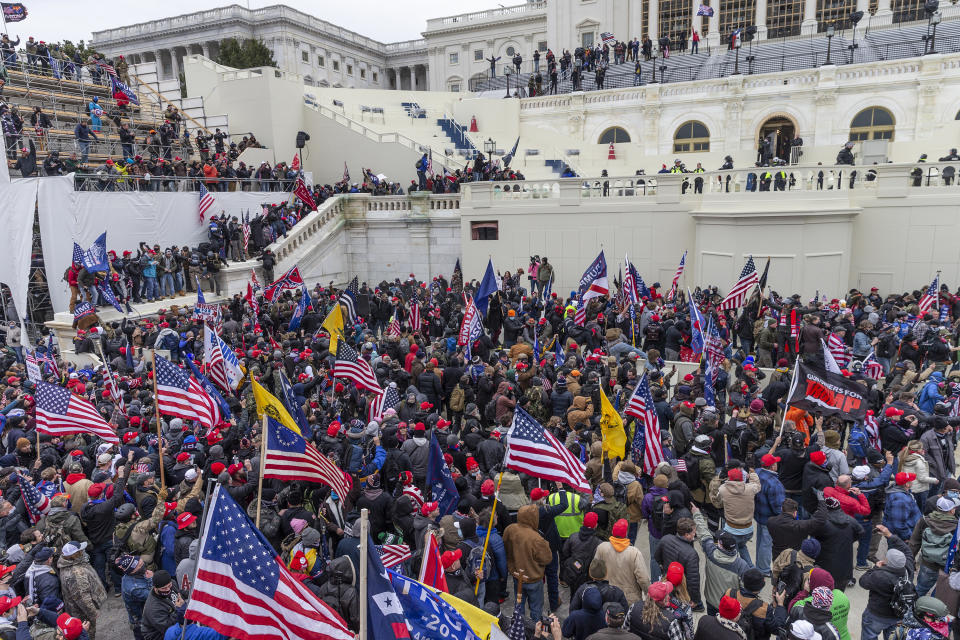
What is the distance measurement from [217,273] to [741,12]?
A: 39.0 metres

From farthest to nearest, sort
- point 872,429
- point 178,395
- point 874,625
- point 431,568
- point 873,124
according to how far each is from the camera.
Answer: point 873,124, point 178,395, point 872,429, point 874,625, point 431,568

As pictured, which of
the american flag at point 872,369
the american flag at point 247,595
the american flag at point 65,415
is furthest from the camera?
the american flag at point 872,369

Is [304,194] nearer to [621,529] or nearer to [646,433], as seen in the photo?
[646,433]

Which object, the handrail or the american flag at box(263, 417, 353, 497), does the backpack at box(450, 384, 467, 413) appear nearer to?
the american flag at box(263, 417, 353, 497)

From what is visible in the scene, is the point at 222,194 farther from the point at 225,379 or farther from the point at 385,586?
the point at 385,586

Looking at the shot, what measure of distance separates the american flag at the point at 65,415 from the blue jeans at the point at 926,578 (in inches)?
409

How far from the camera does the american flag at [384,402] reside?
11.0m

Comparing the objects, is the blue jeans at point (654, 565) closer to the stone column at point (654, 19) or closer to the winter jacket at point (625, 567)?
the winter jacket at point (625, 567)

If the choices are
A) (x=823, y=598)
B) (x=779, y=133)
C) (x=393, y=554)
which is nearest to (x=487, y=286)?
(x=393, y=554)

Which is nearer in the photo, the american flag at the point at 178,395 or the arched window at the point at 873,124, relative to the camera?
the american flag at the point at 178,395

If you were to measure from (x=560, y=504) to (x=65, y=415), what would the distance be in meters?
7.35

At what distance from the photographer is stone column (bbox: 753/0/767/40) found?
4228 cm

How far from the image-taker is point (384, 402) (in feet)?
36.1

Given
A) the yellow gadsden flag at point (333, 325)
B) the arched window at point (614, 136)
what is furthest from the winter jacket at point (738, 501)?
the arched window at point (614, 136)
